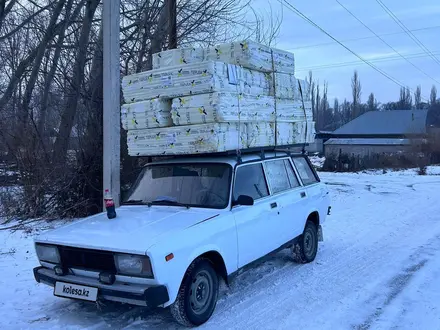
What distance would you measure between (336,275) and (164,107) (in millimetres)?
3329

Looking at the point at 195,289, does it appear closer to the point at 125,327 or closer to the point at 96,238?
the point at 125,327

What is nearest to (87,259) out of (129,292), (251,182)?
(129,292)

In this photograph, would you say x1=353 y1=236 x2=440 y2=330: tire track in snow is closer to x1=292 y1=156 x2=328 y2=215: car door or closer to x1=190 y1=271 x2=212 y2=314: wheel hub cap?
x1=190 y1=271 x2=212 y2=314: wheel hub cap

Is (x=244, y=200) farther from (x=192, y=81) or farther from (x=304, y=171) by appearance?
(x=304, y=171)

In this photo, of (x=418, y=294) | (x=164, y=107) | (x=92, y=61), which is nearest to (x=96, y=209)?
(x=92, y=61)

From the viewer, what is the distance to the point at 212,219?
4.60 m

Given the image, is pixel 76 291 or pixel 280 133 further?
pixel 280 133

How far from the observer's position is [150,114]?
5684 millimetres

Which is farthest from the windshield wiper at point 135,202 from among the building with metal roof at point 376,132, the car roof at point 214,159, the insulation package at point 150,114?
the building with metal roof at point 376,132

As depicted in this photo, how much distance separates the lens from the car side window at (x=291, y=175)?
665cm

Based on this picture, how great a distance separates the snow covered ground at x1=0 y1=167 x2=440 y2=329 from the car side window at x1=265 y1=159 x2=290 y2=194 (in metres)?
1.23

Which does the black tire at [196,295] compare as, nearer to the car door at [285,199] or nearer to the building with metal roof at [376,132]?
the car door at [285,199]

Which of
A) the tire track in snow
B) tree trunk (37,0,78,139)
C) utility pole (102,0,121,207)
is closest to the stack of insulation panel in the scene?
utility pole (102,0,121,207)

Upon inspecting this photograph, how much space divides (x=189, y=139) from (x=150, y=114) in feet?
2.35
